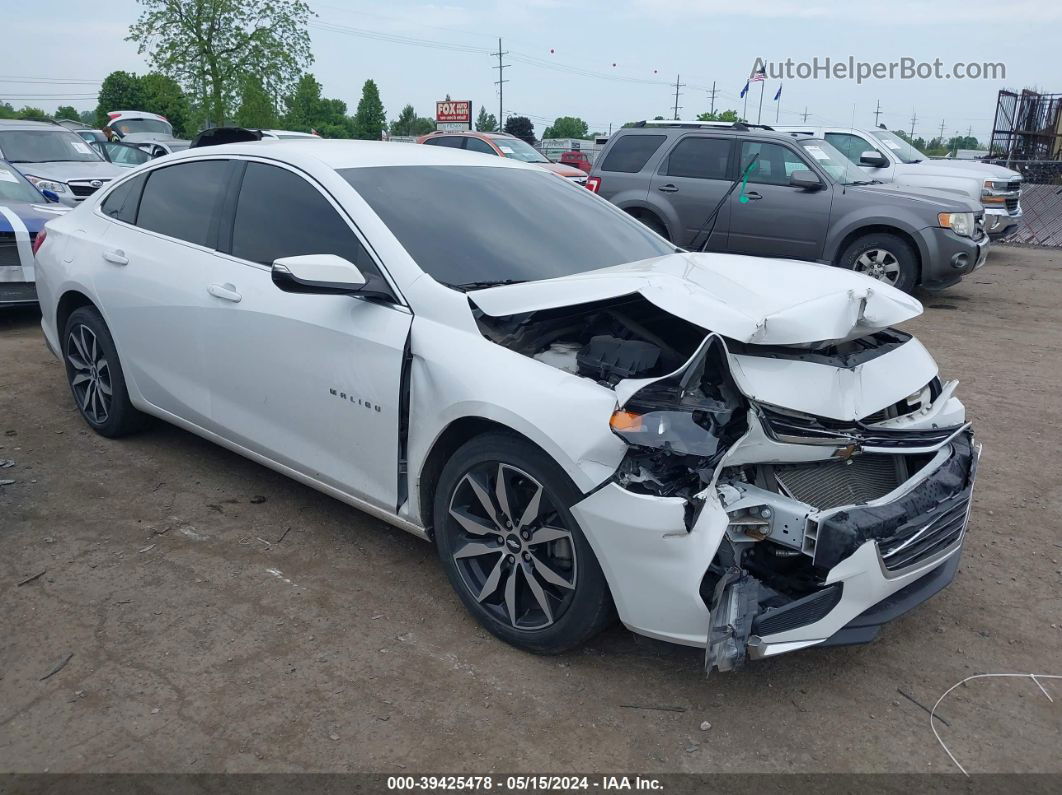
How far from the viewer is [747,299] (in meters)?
3.06

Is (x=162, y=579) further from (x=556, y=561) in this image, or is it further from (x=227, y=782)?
(x=556, y=561)

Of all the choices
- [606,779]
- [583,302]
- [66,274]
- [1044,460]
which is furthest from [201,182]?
[1044,460]

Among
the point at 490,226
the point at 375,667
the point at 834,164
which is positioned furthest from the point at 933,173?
the point at 375,667

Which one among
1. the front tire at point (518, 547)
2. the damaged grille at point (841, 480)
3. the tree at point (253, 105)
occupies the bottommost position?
the front tire at point (518, 547)

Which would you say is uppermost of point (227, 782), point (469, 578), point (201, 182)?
point (201, 182)

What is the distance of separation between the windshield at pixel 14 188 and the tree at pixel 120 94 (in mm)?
71231

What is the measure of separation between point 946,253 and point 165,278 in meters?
8.20

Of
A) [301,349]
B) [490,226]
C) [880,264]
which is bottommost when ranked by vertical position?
[880,264]

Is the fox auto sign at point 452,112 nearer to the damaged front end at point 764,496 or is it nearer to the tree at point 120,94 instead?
the tree at point 120,94

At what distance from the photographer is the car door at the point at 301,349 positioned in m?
3.35

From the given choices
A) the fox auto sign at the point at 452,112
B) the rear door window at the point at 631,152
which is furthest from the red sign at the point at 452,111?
the rear door window at the point at 631,152

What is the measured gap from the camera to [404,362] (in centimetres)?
323

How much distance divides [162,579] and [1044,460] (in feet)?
15.8

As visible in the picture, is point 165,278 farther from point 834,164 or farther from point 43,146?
point 43,146
